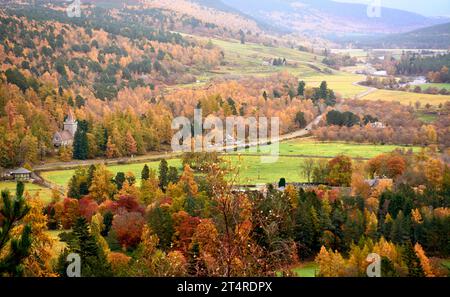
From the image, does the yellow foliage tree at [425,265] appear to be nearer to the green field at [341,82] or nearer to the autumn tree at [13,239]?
the autumn tree at [13,239]

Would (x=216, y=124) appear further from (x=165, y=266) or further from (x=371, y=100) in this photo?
(x=165, y=266)

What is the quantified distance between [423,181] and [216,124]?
18024mm

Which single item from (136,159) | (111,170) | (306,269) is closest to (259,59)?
(136,159)

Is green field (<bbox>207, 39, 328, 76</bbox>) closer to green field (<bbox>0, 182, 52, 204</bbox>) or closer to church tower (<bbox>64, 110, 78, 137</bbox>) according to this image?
church tower (<bbox>64, 110, 78, 137</bbox>)

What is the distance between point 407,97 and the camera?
50.8 metres

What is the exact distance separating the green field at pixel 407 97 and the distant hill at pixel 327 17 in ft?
93.5

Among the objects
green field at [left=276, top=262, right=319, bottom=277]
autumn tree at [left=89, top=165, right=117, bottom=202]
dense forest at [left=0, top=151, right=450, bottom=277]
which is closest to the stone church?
dense forest at [left=0, top=151, right=450, bottom=277]

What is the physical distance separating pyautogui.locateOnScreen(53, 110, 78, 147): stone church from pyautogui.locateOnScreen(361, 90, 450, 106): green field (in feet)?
76.9

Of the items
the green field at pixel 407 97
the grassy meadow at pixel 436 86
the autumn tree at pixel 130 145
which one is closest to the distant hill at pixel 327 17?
the grassy meadow at pixel 436 86

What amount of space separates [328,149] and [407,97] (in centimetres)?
1685

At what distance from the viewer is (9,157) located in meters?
31.1
